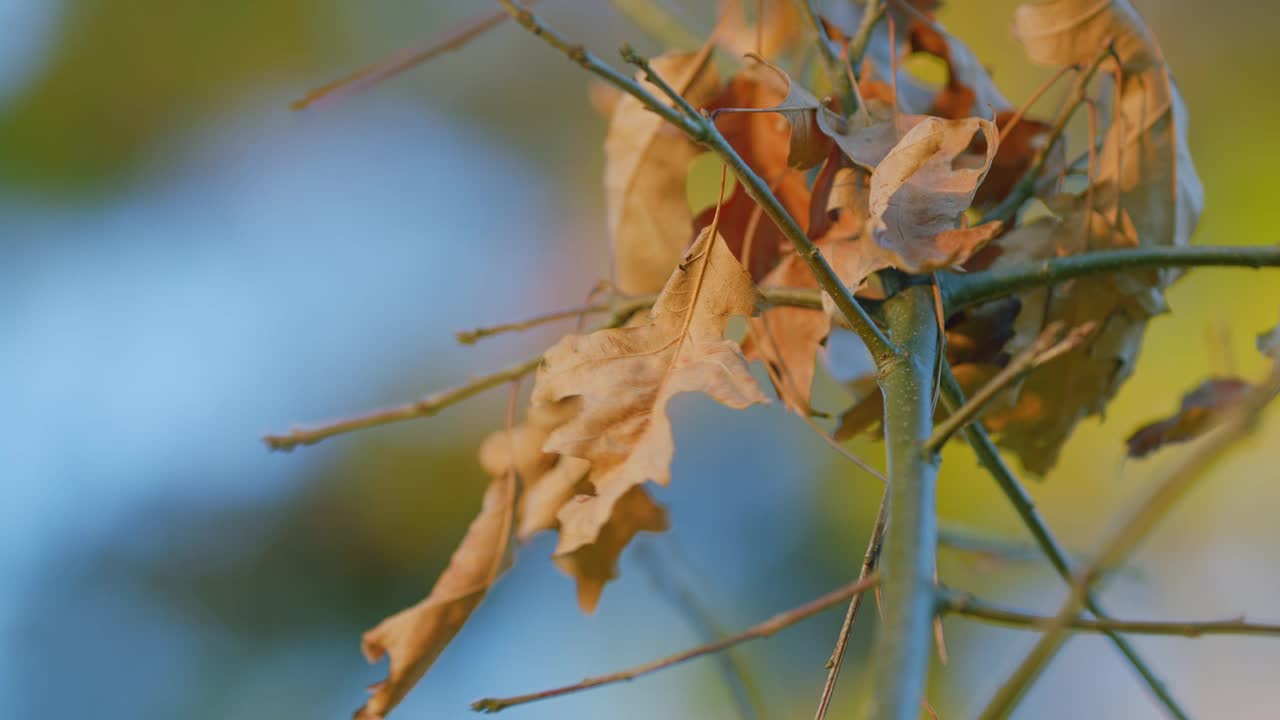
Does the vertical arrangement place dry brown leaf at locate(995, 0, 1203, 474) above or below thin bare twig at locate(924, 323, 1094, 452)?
above

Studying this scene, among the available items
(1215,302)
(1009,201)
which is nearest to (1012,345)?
(1009,201)

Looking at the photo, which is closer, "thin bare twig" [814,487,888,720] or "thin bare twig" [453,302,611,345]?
"thin bare twig" [814,487,888,720]

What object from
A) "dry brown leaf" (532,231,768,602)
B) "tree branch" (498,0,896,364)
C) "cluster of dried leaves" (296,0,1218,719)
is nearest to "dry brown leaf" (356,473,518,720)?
"cluster of dried leaves" (296,0,1218,719)

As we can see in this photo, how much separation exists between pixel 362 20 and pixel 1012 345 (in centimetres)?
224

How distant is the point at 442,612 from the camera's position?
1.22 feet

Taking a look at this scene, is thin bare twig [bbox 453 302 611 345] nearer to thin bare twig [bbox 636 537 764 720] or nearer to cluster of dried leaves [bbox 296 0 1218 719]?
cluster of dried leaves [bbox 296 0 1218 719]

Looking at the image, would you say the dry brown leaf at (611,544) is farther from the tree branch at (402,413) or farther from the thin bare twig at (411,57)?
the thin bare twig at (411,57)

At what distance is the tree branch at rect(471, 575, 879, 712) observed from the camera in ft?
0.66

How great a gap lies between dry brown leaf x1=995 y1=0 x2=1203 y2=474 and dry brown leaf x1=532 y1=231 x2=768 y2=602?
12 cm

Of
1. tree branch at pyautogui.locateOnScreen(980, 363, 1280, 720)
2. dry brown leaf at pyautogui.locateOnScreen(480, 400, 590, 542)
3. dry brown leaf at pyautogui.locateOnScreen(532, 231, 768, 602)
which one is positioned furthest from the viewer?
dry brown leaf at pyautogui.locateOnScreen(480, 400, 590, 542)

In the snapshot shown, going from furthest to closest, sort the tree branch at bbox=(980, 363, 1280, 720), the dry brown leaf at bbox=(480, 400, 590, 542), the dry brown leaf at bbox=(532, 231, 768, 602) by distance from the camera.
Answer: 1. the dry brown leaf at bbox=(480, 400, 590, 542)
2. the dry brown leaf at bbox=(532, 231, 768, 602)
3. the tree branch at bbox=(980, 363, 1280, 720)

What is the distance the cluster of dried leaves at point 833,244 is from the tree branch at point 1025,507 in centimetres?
4

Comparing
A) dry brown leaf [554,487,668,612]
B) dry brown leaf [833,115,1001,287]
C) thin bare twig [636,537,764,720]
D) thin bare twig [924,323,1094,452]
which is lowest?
thin bare twig [636,537,764,720]

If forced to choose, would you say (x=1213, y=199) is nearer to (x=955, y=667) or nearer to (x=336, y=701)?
(x=955, y=667)
